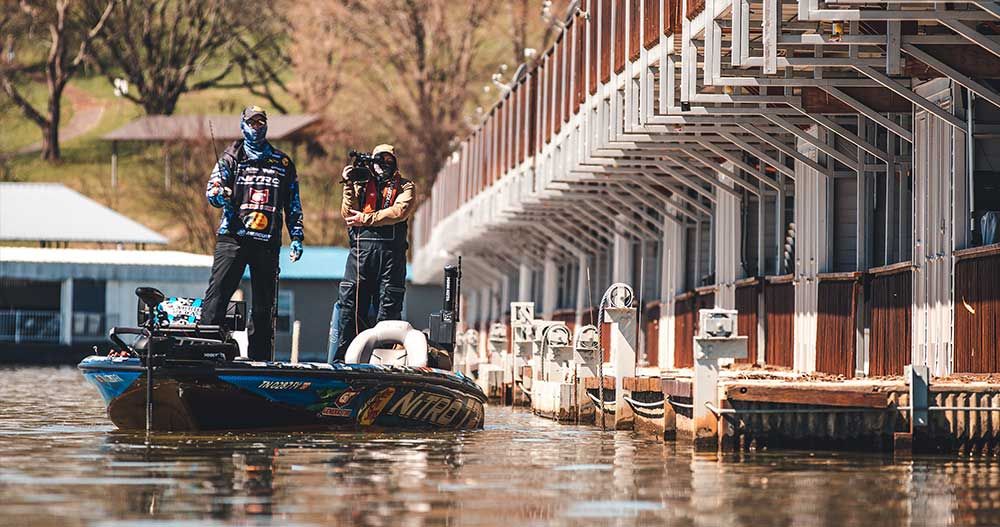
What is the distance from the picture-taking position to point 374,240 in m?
17.9

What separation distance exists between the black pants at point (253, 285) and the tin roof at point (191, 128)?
2953 inches

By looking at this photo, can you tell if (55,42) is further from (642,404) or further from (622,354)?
(642,404)

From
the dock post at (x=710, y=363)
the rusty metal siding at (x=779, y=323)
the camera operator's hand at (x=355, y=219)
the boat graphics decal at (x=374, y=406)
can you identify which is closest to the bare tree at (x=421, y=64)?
the rusty metal siding at (x=779, y=323)

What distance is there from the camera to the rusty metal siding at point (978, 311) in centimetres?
1600

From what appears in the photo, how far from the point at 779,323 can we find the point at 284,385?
28.0 feet

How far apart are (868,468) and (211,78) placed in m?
111

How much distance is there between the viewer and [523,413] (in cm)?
2434

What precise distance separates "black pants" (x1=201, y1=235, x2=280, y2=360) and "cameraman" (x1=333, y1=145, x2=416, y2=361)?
3.07 feet

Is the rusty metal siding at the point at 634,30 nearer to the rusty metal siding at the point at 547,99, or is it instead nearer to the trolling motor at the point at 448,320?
the trolling motor at the point at 448,320

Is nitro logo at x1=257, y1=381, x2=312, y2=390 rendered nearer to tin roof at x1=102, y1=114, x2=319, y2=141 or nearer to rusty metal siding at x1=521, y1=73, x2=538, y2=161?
rusty metal siding at x1=521, y1=73, x2=538, y2=161

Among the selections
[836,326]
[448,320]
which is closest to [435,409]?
[448,320]

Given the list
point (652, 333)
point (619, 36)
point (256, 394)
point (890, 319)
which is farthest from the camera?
point (652, 333)

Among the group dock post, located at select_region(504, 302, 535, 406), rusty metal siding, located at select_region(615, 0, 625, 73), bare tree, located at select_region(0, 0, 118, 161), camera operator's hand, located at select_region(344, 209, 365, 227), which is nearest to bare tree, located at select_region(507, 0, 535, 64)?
bare tree, located at select_region(0, 0, 118, 161)

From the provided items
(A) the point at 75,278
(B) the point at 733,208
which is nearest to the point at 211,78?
(A) the point at 75,278
